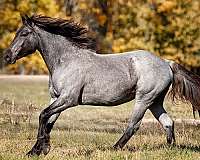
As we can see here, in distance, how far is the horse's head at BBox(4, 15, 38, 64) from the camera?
28.3 feet

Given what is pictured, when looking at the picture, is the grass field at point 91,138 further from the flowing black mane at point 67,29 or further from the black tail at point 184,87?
the flowing black mane at point 67,29

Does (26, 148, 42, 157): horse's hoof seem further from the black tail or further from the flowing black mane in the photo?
the black tail

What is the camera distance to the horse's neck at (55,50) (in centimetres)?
866

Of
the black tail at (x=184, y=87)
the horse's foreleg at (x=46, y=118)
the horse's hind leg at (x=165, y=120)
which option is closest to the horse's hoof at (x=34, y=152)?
the horse's foreleg at (x=46, y=118)

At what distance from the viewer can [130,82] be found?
8758mm

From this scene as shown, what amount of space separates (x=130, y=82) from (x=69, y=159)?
196cm

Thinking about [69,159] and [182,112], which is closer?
[69,159]

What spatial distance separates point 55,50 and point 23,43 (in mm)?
552

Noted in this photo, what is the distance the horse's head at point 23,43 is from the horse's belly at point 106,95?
4.02 feet

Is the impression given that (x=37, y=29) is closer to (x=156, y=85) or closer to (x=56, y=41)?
(x=56, y=41)

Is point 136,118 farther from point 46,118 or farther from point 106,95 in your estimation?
point 46,118

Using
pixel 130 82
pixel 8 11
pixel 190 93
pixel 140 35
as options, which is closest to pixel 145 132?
pixel 190 93

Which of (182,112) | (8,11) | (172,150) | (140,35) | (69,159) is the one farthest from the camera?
(140,35)

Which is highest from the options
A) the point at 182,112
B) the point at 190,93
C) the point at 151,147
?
the point at 190,93
